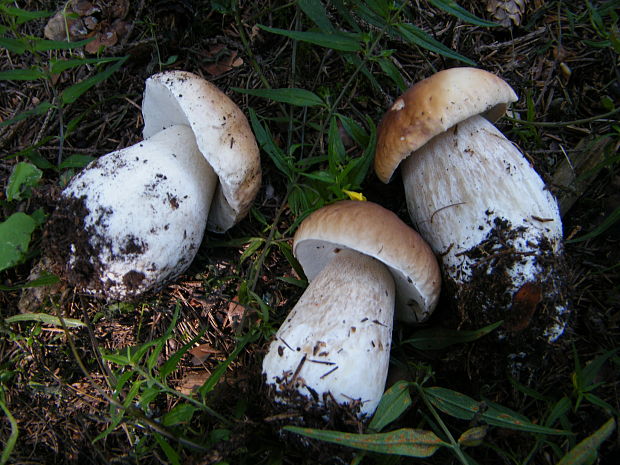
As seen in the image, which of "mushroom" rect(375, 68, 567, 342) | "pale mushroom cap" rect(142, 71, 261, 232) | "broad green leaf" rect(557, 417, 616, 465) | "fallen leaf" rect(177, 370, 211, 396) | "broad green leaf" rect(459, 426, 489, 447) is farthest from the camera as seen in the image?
"fallen leaf" rect(177, 370, 211, 396)

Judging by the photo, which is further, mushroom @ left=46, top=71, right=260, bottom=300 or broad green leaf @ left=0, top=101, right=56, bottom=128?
broad green leaf @ left=0, top=101, right=56, bottom=128

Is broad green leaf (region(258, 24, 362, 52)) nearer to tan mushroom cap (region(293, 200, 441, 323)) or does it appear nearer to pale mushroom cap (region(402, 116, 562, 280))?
pale mushroom cap (region(402, 116, 562, 280))

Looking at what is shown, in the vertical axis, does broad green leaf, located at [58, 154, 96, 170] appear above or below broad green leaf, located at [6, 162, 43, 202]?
above

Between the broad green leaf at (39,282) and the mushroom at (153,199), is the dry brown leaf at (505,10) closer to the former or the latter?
the mushroom at (153,199)

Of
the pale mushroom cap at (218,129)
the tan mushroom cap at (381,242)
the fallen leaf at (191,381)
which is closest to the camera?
the tan mushroom cap at (381,242)

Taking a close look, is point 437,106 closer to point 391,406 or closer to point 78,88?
point 391,406

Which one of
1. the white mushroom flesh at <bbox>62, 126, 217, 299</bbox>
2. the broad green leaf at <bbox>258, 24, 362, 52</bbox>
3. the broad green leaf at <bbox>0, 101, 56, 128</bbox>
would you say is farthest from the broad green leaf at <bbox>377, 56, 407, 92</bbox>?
the broad green leaf at <bbox>0, 101, 56, 128</bbox>

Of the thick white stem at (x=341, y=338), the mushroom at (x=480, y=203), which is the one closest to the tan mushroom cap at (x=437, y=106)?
the mushroom at (x=480, y=203)
